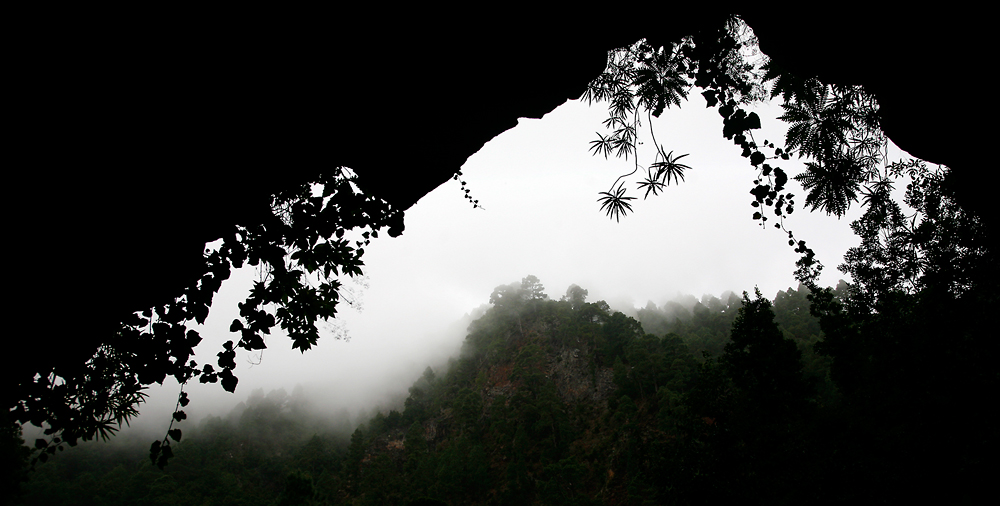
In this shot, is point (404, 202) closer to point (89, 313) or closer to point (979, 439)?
point (89, 313)

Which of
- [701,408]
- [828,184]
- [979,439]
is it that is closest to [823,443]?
[701,408]

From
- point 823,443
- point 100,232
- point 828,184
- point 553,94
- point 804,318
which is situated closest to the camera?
point 100,232

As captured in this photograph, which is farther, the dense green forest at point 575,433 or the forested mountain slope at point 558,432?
the forested mountain slope at point 558,432

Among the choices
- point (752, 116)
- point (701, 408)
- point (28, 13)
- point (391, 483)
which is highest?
point (28, 13)

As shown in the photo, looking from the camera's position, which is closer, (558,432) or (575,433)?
(558,432)

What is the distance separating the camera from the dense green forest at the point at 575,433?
1338cm

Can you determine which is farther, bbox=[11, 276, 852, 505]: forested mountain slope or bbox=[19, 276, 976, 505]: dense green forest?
bbox=[11, 276, 852, 505]: forested mountain slope

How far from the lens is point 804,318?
141 feet

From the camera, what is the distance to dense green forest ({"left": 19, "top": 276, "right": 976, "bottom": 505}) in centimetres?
1338

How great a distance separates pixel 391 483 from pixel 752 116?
1709 inches

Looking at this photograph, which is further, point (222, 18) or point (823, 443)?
point (823, 443)

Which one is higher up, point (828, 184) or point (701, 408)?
point (828, 184)

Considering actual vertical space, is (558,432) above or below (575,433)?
above

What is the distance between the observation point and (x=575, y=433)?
38406mm
